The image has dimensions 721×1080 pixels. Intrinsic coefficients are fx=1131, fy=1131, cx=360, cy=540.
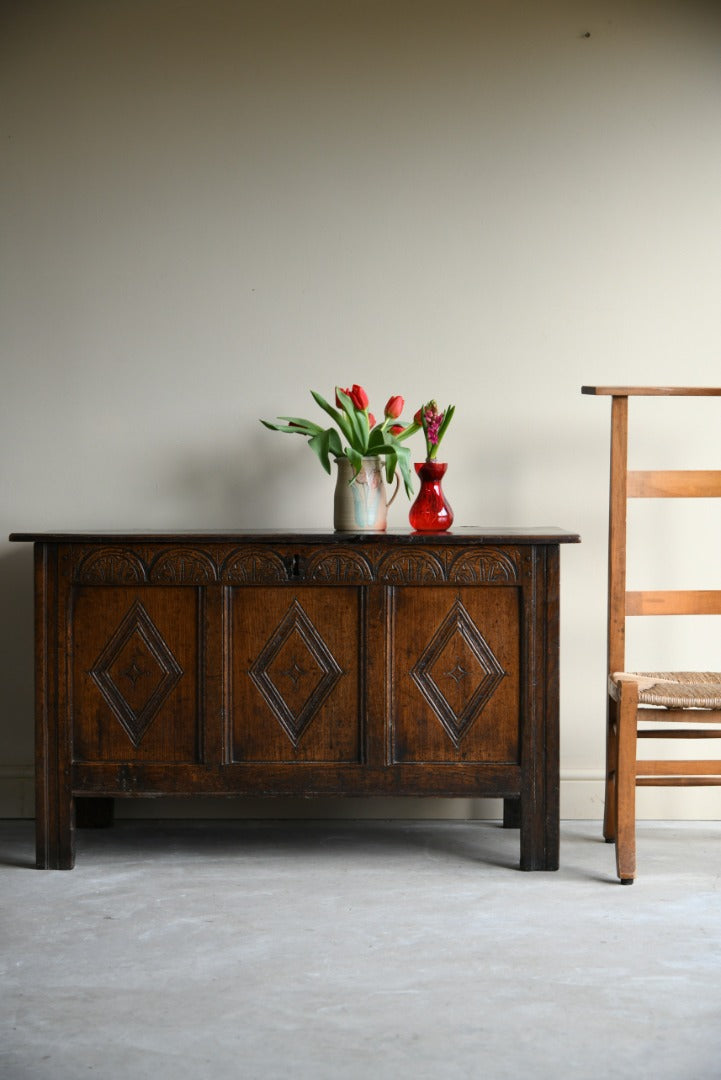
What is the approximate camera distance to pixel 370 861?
2947 mm

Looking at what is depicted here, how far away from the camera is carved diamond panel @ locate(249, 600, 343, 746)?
2869 millimetres

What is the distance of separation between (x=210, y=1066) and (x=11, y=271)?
245 cm

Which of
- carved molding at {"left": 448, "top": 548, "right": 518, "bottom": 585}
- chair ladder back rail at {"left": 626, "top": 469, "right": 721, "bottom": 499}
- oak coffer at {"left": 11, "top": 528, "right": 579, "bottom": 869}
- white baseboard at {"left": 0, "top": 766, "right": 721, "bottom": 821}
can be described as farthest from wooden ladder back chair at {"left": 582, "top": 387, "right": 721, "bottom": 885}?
carved molding at {"left": 448, "top": 548, "right": 518, "bottom": 585}

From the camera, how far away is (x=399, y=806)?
3.40 metres

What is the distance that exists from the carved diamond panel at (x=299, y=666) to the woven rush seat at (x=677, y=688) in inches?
29.1

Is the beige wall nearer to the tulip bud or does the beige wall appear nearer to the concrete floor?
the tulip bud

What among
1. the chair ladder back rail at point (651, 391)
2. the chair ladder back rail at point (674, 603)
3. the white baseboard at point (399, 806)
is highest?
the chair ladder back rail at point (651, 391)

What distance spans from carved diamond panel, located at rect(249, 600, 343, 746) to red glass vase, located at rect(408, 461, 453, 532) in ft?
1.33

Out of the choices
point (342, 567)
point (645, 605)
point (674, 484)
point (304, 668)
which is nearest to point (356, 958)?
point (304, 668)

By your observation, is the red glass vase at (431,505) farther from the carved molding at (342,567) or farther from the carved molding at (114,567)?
the carved molding at (114,567)

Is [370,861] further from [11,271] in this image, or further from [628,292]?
[11,271]

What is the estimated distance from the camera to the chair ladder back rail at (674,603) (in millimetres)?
3109

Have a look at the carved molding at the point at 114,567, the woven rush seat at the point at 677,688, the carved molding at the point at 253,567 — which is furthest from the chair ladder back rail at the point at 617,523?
the carved molding at the point at 114,567

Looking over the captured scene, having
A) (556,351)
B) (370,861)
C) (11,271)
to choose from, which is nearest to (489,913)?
(370,861)
